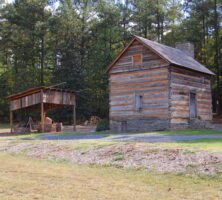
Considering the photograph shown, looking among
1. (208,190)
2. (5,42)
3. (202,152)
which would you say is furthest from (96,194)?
(5,42)

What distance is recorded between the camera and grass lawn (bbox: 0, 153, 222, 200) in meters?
7.23

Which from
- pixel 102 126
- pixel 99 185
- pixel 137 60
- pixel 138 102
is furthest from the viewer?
pixel 102 126

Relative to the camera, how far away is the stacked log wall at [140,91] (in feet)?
81.3

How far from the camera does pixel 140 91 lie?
85.1 feet

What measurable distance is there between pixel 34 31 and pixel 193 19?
80.4ft

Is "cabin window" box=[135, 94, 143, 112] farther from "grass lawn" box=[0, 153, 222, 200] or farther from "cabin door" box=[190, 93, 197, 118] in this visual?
"grass lawn" box=[0, 153, 222, 200]

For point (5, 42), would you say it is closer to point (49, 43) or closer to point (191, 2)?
point (49, 43)

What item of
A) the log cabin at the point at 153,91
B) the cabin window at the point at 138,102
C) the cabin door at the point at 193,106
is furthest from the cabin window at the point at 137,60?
the cabin door at the point at 193,106

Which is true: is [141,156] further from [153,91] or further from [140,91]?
[140,91]

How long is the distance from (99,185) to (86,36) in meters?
46.9

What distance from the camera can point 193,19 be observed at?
49469mm

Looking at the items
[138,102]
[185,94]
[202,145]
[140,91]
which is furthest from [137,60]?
[202,145]

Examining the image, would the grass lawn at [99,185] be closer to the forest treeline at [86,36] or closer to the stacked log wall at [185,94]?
the stacked log wall at [185,94]

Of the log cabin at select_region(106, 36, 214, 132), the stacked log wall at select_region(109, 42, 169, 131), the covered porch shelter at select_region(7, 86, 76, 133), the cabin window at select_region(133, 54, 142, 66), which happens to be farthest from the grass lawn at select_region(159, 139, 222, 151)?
the covered porch shelter at select_region(7, 86, 76, 133)
